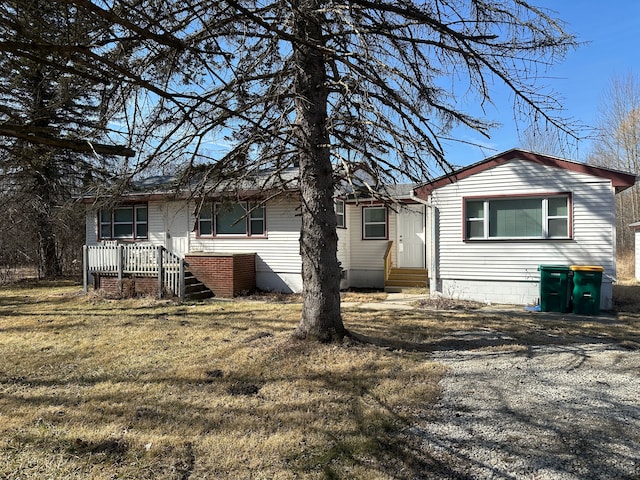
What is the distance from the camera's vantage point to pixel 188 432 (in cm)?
371

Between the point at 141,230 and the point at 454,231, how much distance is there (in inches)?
412

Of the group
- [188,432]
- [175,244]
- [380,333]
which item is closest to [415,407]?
[188,432]

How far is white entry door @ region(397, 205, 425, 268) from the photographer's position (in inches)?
571

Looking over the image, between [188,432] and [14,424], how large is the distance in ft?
5.28

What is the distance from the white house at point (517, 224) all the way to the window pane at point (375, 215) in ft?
9.26

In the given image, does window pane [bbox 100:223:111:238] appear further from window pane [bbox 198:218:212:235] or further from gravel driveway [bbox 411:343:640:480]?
gravel driveway [bbox 411:343:640:480]

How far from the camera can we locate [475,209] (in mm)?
11281

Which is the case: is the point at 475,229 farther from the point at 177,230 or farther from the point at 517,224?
the point at 177,230

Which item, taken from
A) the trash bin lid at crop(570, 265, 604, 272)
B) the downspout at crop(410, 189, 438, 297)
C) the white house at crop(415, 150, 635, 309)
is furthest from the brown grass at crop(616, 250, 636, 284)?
the downspout at crop(410, 189, 438, 297)

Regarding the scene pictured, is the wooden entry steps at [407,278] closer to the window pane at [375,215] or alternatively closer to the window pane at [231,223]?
the window pane at [375,215]

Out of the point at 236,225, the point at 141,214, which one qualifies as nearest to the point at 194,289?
the point at 236,225

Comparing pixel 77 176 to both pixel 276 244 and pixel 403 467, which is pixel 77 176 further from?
pixel 403 467

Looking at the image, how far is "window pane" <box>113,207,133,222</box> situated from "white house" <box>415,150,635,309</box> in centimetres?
999

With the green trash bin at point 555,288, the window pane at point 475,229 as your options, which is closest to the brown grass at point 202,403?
the green trash bin at point 555,288
